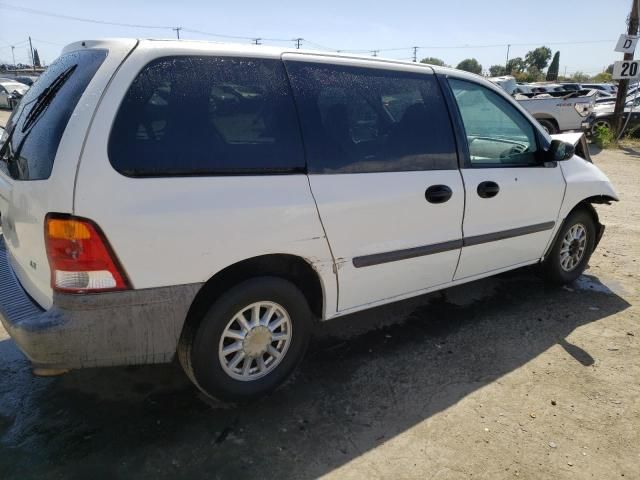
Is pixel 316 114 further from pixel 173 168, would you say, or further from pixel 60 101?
pixel 60 101

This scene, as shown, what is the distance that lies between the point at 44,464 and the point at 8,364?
1.14 metres

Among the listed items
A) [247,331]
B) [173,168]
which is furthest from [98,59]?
[247,331]

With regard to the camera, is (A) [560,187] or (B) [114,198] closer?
(B) [114,198]

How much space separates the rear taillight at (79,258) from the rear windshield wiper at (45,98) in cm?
74

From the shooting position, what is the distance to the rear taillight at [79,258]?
2.13 m

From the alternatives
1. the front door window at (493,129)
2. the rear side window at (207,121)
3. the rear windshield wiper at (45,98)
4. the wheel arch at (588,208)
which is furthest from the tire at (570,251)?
the rear windshield wiper at (45,98)

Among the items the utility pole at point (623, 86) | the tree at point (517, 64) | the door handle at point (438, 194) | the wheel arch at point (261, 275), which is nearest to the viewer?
the wheel arch at point (261, 275)

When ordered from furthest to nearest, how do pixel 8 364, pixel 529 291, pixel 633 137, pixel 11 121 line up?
pixel 633 137
pixel 529 291
pixel 8 364
pixel 11 121

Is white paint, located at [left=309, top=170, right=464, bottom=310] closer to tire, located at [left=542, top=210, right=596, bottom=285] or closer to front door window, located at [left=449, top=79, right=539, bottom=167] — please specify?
front door window, located at [left=449, top=79, right=539, bottom=167]

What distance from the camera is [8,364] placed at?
10.6 ft

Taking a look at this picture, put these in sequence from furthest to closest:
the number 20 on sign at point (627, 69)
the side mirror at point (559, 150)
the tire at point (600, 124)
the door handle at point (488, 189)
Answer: the tire at point (600, 124), the number 20 on sign at point (627, 69), the side mirror at point (559, 150), the door handle at point (488, 189)

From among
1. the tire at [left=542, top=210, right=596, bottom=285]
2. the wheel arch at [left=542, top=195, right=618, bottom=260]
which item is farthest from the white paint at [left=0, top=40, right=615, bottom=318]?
the tire at [left=542, top=210, right=596, bottom=285]

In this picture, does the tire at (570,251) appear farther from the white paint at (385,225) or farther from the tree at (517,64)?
the tree at (517,64)

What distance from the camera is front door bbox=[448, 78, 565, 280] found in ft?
11.4
